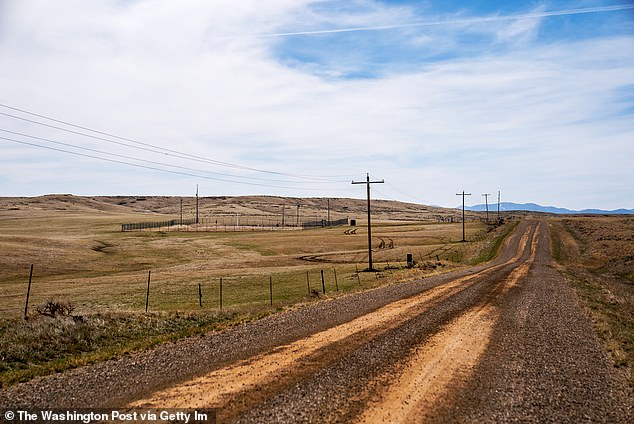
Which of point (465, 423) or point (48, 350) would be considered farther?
point (48, 350)

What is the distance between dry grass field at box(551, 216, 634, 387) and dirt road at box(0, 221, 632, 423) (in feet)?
2.51

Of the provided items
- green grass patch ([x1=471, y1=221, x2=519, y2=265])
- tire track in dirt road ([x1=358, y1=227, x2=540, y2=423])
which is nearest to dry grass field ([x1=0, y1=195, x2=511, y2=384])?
green grass patch ([x1=471, y1=221, x2=519, y2=265])

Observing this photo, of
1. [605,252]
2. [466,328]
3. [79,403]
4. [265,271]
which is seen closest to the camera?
[79,403]

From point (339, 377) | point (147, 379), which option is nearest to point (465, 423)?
point (339, 377)

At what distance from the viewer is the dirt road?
38.2 ft

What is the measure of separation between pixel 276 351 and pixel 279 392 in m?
4.16

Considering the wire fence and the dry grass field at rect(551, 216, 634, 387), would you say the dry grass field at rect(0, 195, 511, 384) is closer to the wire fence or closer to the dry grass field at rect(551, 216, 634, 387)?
the wire fence

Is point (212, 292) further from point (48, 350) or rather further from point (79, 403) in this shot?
point (79, 403)

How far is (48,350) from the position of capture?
17.2 m

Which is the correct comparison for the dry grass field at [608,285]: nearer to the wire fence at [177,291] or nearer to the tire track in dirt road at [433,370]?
the tire track in dirt road at [433,370]

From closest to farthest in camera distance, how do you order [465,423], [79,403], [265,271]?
1. [465,423]
2. [79,403]
3. [265,271]

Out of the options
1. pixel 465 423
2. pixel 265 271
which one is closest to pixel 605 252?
pixel 265 271

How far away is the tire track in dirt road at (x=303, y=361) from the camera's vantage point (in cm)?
1205

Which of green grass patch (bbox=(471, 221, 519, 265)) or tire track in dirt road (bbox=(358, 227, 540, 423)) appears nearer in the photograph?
tire track in dirt road (bbox=(358, 227, 540, 423))
